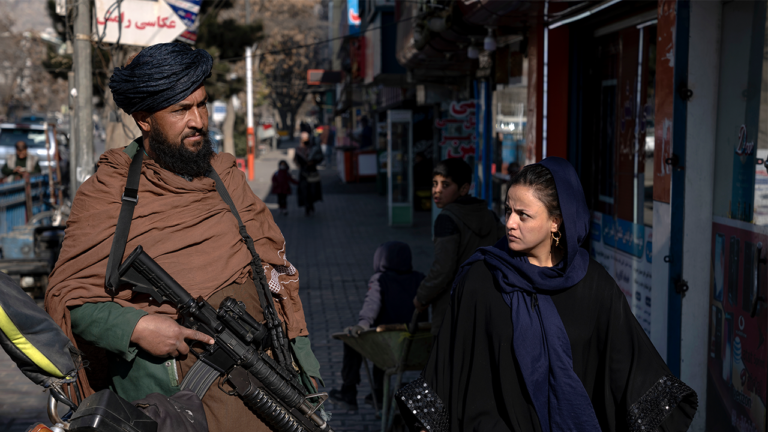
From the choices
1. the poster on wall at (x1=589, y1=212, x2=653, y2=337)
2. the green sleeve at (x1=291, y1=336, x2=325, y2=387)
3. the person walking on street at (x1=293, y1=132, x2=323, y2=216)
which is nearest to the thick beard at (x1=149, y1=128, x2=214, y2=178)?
the green sleeve at (x1=291, y1=336, x2=325, y2=387)

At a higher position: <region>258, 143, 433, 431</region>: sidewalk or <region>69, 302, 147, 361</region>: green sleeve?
<region>69, 302, 147, 361</region>: green sleeve

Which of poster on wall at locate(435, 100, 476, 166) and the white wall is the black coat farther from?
poster on wall at locate(435, 100, 476, 166)

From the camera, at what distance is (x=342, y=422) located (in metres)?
4.91

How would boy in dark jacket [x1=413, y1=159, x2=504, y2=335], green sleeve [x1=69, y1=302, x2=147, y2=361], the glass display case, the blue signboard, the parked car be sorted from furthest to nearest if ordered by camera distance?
1. the parked car
2. the glass display case
3. the blue signboard
4. boy in dark jacket [x1=413, y1=159, x2=504, y2=335]
5. green sleeve [x1=69, y1=302, x2=147, y2=361]

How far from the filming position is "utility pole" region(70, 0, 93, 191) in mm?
7641

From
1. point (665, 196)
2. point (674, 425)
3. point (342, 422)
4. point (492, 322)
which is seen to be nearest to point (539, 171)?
point (492, 322)

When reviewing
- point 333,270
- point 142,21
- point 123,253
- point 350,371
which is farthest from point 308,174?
point 123,253

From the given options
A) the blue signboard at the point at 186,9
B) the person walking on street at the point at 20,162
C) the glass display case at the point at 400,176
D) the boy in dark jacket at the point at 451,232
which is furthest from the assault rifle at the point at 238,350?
the person walking on street at the point at 20,162

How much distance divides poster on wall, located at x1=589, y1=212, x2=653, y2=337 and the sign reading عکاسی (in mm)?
5069

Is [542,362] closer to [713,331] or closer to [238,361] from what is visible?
[238,361]

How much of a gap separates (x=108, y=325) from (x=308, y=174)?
14.2 metres

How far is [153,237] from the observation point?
7.64 feet

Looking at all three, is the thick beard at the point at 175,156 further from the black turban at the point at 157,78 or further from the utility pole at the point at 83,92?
the utility pole at the point at 83,92

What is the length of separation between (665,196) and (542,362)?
217 centimetres
